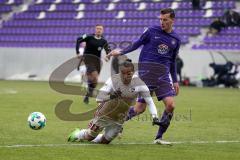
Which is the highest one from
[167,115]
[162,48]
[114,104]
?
[162,48]

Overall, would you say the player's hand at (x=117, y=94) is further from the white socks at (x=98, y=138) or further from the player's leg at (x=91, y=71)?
the player's leg at (x=91, y=71)

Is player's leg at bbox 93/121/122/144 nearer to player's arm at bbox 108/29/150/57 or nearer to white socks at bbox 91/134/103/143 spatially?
white socks at bbox 91/134/103/143

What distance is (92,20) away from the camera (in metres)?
39.7

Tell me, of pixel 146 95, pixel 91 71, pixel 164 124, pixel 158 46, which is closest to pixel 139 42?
pixel 158 46

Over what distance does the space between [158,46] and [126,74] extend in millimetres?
1120

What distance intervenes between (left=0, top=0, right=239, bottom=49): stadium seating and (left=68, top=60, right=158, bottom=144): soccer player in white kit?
79.2 feet

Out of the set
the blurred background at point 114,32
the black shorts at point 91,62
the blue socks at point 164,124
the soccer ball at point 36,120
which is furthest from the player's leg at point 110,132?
the blurred background at point 114,32

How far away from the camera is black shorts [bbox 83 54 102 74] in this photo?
20.0 m

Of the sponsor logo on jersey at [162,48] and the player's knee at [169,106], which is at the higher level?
the sponsor logo on jersey at [162,48]

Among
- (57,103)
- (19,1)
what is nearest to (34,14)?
(19,1)

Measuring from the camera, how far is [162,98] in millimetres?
10906

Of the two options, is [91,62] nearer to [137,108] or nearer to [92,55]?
[92,55]

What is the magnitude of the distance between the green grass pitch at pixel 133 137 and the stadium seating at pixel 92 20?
17691 mm

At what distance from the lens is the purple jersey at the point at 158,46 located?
10.9 metres
